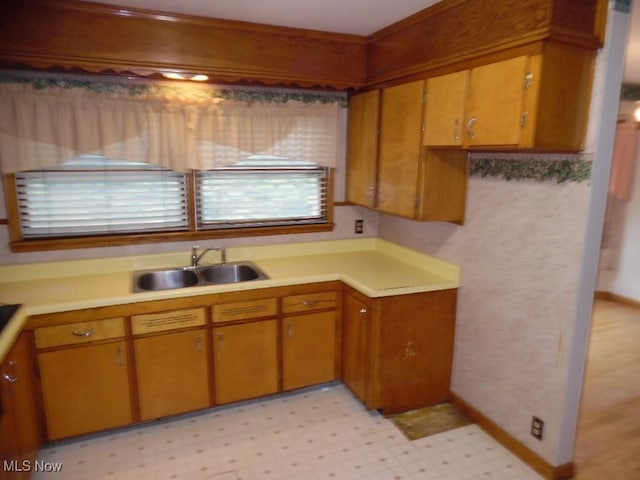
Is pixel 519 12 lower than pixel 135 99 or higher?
higher

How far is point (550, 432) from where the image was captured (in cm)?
228

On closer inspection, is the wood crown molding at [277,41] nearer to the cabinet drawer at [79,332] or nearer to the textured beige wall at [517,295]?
the textured beige wall at [517,295]

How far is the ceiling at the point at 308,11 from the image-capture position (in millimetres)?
2359

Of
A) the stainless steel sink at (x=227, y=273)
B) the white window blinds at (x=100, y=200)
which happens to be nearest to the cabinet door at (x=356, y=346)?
the stainless steel sink at (x=227, y=273)

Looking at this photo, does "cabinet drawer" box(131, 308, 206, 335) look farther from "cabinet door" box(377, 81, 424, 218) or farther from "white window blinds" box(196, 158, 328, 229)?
"cabinet door" box(377, 81, 424, 218)

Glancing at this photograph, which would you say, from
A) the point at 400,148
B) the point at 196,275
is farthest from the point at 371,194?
the point at 196,275

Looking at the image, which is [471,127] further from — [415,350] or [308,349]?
[308,349]

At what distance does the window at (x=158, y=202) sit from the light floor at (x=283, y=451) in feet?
4.12

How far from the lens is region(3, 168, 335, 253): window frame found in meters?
2.72

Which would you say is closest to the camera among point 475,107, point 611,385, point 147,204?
point 475,107

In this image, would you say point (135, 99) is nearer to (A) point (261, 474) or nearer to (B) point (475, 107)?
(B) point (475, 107)

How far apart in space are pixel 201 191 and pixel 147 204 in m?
0.38

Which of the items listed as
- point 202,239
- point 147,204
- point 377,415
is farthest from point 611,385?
point 147,204

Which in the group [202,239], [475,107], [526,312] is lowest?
[526,312]
